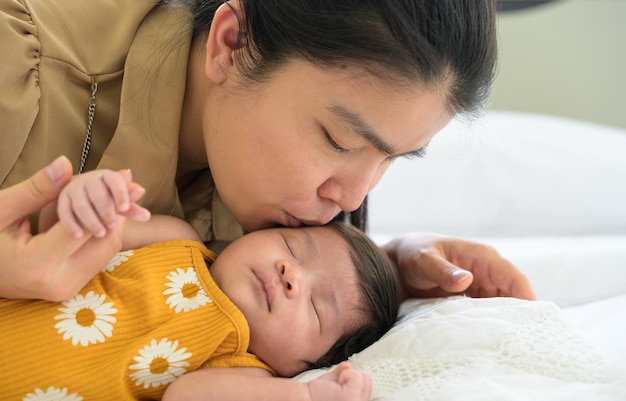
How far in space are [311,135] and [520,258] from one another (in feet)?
2.16

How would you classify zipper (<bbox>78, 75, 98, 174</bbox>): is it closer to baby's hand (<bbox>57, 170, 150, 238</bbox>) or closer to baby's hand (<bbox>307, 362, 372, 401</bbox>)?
baby's hand (<bbox>57, 170, 150, 238</bbox>)

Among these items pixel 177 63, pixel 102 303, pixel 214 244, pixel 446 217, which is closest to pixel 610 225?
pixel 446 217

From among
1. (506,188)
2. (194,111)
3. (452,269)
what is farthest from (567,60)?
(194,111)

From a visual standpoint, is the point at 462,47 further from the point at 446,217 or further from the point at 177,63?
the point at 446,217

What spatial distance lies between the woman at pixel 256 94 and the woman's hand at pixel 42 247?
9.9 inches

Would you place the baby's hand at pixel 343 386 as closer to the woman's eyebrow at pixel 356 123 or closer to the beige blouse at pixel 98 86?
the woman's eyebrow at pixel 356 123

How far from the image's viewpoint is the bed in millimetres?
914

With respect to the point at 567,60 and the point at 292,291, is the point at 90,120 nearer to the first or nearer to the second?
the point at 292,291

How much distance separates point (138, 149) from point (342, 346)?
424mm

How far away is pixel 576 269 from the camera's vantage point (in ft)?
4.73

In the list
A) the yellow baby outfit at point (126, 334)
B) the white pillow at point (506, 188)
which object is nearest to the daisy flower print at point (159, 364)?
the yellow baby outfit at point (126, 334)

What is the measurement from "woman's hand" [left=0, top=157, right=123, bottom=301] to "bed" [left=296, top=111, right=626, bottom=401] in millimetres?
323

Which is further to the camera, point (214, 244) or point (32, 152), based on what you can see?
point (214, 244)

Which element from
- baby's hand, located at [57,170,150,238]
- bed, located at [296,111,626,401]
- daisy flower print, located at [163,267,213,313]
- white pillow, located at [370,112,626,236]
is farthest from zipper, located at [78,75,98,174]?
white pillow, located at [370,112,626,236]
